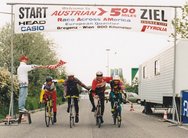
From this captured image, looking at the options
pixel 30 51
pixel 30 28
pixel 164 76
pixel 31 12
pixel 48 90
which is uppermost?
pixel 30 51

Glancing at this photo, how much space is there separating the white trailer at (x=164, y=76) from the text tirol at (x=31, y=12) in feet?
18.2

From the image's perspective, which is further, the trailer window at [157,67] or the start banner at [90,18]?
the trailer window at [157,67]

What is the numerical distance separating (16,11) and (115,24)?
390cm

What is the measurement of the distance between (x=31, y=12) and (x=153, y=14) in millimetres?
4819

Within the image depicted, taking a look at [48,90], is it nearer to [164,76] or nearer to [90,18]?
[90,18]

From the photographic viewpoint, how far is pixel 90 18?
18.7 metres

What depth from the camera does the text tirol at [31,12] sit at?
18391mm

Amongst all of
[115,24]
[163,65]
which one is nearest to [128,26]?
[115,24]

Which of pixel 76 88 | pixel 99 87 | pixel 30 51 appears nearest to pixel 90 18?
pixel 99 87

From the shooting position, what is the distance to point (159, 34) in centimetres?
1894

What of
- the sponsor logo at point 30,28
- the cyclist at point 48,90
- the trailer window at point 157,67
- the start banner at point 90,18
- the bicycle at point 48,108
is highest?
the start banner at point 90,18

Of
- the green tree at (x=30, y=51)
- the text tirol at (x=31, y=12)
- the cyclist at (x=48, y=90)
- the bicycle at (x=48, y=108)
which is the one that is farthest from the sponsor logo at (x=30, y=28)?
the green tree at (x=30, y=51)

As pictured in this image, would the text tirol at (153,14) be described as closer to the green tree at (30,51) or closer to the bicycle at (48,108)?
the bicycle at (48,108)

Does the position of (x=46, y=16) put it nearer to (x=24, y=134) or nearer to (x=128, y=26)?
(x=128, y=26)
